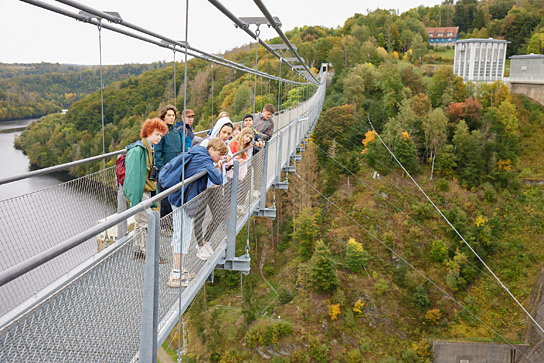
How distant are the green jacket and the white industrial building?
48.4m

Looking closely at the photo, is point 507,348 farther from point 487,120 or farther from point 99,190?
point 99,190

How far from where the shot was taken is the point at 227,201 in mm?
3492

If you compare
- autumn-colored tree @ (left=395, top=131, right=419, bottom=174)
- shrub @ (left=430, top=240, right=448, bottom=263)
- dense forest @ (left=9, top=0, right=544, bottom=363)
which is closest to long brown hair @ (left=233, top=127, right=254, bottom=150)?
dense forest @ (left=9, top=0, right=544, bottom=363)

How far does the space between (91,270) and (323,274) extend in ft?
96.2

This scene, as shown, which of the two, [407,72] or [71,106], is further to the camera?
[407,72]

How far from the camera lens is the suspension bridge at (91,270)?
4.56ft

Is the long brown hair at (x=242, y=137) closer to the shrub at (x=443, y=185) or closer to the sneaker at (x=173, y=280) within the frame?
the sneaker at (x=173, y=280)

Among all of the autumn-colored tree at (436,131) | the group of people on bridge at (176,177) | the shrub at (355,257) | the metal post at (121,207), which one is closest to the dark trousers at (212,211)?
the group of people on bridge at (176,177)

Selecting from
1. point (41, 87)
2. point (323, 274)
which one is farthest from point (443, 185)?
point (41, 87)

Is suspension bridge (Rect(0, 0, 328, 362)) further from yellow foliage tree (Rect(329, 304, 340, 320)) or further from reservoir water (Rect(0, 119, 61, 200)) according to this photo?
yellow foliage tree (Rect(329, 304, 340, 320))

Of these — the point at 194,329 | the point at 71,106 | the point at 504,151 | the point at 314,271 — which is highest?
the point at 71,106

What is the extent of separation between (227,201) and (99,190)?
90cm

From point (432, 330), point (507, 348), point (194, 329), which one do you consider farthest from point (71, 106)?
point (507, 348)

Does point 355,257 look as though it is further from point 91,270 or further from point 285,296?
point 91,270
